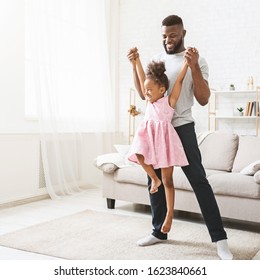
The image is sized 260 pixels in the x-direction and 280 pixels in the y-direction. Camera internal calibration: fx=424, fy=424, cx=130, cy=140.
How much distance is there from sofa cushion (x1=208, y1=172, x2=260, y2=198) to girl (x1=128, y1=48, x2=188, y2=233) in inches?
37.2

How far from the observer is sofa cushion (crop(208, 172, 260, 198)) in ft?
10.5

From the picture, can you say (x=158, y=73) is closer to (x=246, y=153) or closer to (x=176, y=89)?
(x=176, y=89)

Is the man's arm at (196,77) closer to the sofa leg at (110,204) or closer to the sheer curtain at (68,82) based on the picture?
the sofa leg at (110,204)

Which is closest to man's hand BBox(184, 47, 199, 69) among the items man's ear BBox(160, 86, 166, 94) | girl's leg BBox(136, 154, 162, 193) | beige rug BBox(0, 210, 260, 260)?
man's ear BBox(160, 86, 166, 94)

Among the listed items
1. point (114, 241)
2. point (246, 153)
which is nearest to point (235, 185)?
point (246, 153)

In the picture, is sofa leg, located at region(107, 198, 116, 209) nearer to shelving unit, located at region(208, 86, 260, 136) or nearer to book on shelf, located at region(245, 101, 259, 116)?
shelving unit, located at region(208, 86, 260, 136)

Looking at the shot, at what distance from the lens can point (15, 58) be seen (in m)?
4.22

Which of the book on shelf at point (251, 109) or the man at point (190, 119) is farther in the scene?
the book on shelf at point (251, 109)

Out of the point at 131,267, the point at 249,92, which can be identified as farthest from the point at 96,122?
the point at 131,267

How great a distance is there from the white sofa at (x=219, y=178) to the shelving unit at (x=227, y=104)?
1.03m

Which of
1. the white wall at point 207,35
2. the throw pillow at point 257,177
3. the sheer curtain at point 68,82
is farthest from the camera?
the white wall at point 207,35

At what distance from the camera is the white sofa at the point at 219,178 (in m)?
3.27

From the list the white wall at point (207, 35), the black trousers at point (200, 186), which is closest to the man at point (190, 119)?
the black trousers at point (200, 186)

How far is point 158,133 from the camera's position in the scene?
2469 mm
